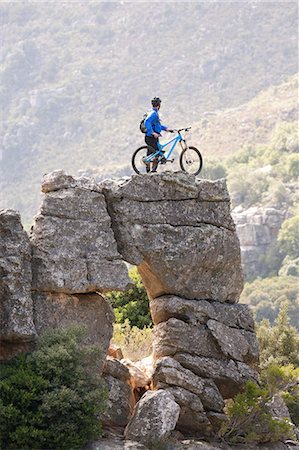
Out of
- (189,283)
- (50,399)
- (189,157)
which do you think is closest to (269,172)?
(189,157)

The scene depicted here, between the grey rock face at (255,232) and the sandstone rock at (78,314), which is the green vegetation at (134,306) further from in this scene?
the grey rock face at (255,232)

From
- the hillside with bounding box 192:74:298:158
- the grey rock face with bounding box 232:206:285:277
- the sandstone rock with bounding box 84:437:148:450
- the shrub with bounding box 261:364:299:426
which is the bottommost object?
the sandstone rock with bounding box 84:437:148:450

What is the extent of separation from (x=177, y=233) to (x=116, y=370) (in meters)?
4.47

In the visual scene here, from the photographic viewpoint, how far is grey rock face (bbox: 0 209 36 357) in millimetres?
27984

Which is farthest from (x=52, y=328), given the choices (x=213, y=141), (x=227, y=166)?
(x=213, y=141)

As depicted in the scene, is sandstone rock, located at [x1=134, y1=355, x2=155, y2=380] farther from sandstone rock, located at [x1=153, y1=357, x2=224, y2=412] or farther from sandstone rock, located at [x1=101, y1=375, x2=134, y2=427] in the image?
sandstone rock, located at [x1=101, y1=375, x2=134, y2=427]

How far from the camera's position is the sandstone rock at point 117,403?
29797 millimetres

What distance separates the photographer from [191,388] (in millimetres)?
30344

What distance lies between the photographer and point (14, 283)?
28.3m

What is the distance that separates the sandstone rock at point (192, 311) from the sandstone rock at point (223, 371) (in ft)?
3.90

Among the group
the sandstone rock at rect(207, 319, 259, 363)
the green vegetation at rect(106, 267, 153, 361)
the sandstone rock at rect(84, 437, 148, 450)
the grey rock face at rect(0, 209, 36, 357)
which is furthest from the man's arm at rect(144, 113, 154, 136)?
the green vegetation at rect(106, 267, 153, 361)

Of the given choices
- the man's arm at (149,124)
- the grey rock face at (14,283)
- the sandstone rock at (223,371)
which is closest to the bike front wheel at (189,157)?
the man's arm at (149,124)

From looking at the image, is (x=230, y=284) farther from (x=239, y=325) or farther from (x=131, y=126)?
(x=131, y=126)

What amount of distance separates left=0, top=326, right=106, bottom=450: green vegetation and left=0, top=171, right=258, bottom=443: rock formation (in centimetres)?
109
